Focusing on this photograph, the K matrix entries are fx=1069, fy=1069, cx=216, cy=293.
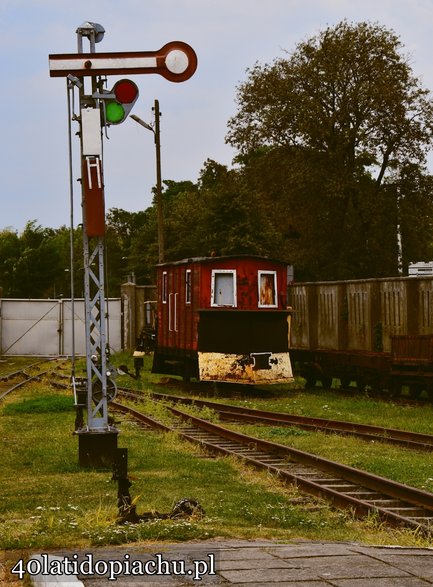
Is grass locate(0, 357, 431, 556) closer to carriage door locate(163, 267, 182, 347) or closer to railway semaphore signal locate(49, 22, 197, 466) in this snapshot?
railway semaphore signal locate(49, 22, 197, 466)

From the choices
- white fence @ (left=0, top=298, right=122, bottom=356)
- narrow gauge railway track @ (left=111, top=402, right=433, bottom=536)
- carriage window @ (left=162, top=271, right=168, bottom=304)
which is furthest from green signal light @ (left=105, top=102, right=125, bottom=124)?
white fence @ (left=0, top=298, right=122, bottom=356)

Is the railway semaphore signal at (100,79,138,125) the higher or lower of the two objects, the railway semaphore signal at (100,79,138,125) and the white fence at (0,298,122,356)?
the higher

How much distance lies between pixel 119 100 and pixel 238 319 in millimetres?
13978

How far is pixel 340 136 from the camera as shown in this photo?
4997 cm

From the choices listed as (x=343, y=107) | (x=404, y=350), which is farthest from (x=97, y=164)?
(x=343, y=107)

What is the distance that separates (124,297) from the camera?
4631cm

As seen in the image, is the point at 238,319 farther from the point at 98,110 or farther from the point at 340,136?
the point at 340,136

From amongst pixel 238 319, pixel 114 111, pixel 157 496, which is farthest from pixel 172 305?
pixel 157 496

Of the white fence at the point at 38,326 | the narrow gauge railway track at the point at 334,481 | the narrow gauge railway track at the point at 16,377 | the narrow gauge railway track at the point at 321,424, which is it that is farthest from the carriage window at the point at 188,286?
the white fence at the point at 38,326

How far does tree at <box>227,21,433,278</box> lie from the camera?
164 ft

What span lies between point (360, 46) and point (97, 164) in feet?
131

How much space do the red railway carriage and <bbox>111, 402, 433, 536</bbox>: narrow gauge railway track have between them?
28.0 ft

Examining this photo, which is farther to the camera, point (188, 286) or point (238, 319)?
point (188, 286)

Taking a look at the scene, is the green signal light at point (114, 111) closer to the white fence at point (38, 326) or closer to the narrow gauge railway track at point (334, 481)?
the narrow gauge railway track at point (334, 481)
